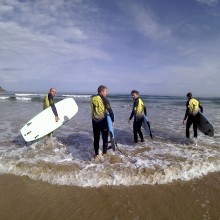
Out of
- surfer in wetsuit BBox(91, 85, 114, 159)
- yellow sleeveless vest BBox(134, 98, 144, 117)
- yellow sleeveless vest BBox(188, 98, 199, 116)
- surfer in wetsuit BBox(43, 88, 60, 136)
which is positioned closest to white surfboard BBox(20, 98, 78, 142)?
surfer in wetsuit BBox(43, 88, 60, 136)

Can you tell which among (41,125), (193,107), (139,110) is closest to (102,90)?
(139,110)

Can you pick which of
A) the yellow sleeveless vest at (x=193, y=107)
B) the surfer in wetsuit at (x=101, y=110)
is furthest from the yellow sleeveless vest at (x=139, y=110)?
the surfer in wetsuit at (x=101, y=110)

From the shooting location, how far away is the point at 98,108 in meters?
5.57

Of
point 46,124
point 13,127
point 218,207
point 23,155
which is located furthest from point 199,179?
point 13,127

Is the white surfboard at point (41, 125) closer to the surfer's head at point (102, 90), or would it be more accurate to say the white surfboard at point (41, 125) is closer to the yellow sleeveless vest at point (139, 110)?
the yellow sleeveless vest at point (139, 110)

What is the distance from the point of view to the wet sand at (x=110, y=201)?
11.3 ft

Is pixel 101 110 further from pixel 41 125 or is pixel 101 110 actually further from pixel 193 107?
pixel 193 107

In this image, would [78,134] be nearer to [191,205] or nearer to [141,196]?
[141,196]

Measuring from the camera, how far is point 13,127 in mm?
10266

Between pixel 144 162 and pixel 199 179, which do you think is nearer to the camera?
pixel 199 179

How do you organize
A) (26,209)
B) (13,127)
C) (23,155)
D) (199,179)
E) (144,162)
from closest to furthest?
(26,209)
(199,179)
(144,162)
(23,155)
(13,127)

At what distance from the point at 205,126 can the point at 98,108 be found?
489 cm

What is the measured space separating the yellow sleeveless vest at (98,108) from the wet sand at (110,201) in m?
1.87

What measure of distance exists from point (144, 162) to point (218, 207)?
7.40 ft
